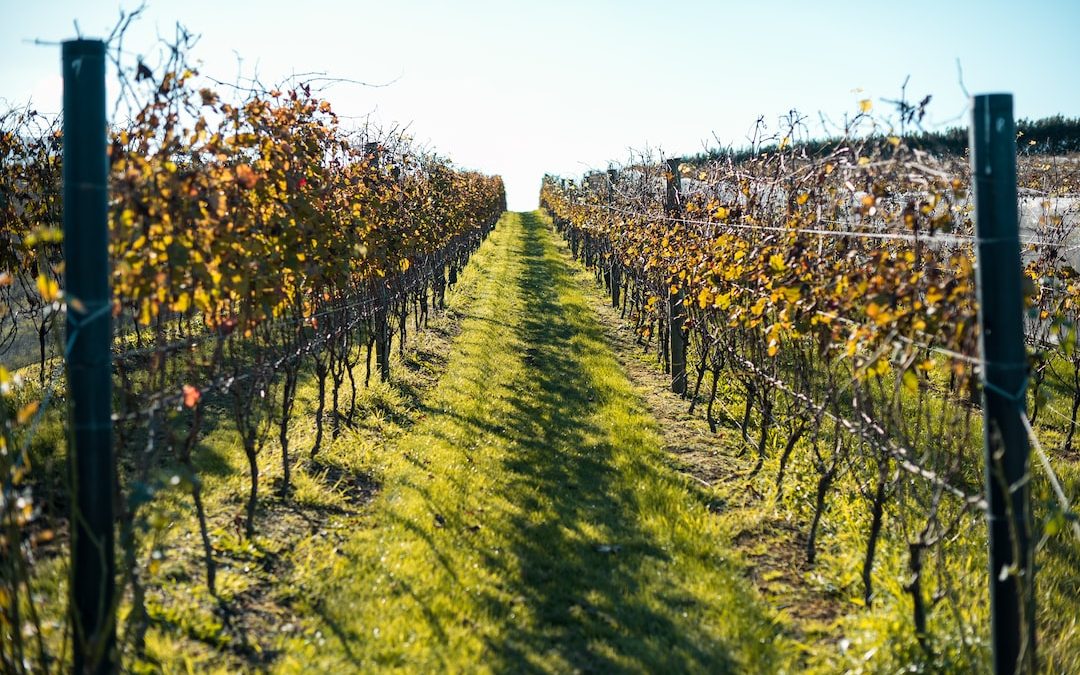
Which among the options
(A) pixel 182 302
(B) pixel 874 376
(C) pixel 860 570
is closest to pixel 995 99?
(C) pixel 860 570

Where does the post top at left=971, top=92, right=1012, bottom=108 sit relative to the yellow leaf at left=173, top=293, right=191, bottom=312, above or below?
above

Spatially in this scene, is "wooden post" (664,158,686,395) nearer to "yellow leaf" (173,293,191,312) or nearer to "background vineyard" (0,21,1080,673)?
"background vineyard" (0,21,1080,673)

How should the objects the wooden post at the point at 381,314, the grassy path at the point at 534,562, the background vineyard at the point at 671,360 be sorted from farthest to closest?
1. the wooden post at the point at 381,314
2. the grassy path at the point at 534,562
3. the background vineyard at the point at 671,360

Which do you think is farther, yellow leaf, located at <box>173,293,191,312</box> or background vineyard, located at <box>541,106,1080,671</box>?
yellow leaf, located at <box>173,293,191,312</box>

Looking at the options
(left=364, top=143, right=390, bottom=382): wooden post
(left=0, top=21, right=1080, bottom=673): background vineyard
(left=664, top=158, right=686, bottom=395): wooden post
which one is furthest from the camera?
(left=664, top=158, right=686, bottom=395): wooden post

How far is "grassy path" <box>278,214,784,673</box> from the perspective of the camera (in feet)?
13.1

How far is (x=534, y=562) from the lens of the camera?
199 inches

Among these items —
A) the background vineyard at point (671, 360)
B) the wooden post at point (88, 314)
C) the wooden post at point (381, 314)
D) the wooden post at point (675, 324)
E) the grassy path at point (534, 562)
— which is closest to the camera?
the wooden post at point (88, 314)

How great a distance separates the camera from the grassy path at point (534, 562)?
157 inches

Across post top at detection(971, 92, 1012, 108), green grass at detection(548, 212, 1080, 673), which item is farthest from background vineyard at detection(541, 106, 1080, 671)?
post top at detection(971, 92, 1012, 108)

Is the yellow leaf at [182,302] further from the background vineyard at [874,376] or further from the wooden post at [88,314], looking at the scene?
the background vineyard at [874,376]

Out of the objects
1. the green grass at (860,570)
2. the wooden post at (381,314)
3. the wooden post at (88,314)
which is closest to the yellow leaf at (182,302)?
the wooden post at (88,314)

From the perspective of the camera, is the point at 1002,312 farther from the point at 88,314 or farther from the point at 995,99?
the point at 88,314

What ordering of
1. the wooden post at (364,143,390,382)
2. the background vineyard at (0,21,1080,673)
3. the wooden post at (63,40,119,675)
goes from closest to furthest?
the wooden post at (63,40,119,675) < the background vineyard at (0,21,1080,673) < the wooden post at (364,143,390,382)
